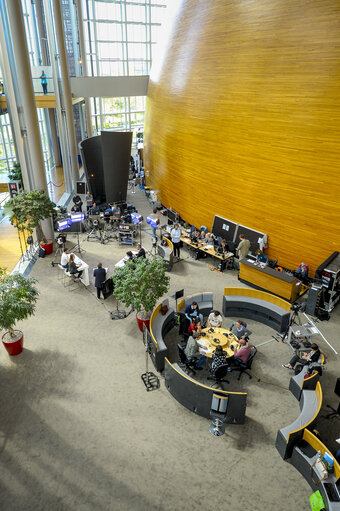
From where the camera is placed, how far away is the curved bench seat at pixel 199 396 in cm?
725

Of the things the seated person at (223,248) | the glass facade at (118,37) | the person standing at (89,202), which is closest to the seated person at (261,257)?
the seated person at (223,248)

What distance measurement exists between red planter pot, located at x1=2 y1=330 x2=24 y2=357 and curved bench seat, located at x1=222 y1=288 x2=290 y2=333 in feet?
19.1

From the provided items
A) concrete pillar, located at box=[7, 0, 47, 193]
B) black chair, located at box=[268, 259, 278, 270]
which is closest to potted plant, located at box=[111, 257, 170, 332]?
black chair, located at box=[268, 259, 278, 270]

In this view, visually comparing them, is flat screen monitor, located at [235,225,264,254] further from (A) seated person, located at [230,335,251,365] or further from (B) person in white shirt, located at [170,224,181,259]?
(A) seated person, located at [230,335,251,365]

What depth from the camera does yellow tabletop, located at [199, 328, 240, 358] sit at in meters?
8.80

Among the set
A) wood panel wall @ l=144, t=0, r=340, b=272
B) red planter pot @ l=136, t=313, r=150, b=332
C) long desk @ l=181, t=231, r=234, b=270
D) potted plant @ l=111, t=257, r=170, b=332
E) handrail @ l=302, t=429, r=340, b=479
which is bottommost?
red planter pot @ l=136, t=313, r=150, b=332

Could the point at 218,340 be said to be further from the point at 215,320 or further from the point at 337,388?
the point at 337,388

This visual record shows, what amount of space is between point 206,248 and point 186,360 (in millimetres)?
6130

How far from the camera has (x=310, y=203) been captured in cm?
1168

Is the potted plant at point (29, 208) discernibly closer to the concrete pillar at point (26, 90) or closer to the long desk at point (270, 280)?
the concrete pillar at point (26, 90)

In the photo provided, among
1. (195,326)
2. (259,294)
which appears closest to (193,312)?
(195,326)

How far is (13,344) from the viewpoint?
911cm

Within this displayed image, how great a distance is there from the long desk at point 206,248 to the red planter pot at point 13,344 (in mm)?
7347

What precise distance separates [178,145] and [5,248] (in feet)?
29.3
